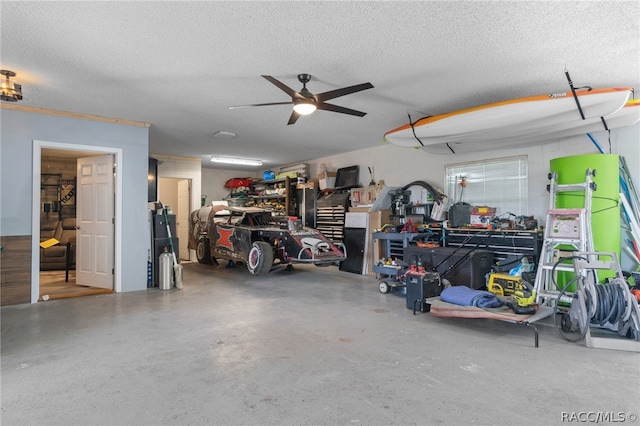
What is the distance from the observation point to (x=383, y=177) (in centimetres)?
778

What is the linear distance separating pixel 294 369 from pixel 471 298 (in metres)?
2.17

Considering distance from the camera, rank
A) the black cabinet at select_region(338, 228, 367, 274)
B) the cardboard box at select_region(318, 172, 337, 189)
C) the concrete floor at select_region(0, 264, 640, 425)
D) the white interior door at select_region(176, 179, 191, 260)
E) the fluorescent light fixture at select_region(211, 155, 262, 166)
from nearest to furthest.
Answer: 1. the concrete floor at select_region(0, 264, 640, 425)
2. the black cabinet at select_region(338, 228, 367, 274)
3. the cardboard box at select_region(318, 172, 337, 189)
4. the fluorescent light fixture at select_region(211, 155, 262, 166)
5. the white interior door at select_region(176, 179, 191, 260)

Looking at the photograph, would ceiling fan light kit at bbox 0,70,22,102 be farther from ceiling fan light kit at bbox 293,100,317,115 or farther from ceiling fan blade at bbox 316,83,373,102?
ceiling fan blade at bbox 316,83,373,102

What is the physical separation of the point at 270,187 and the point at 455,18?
8644mm

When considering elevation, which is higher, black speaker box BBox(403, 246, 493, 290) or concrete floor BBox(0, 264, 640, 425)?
black speaker box BBox(403, 246, 493, 290)

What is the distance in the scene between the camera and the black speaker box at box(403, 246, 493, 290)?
15.7 ft

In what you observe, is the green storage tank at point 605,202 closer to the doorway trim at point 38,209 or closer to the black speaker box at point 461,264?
the black speaker box at point 461,264

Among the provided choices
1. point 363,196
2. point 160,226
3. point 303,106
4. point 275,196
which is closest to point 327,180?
point 363,196

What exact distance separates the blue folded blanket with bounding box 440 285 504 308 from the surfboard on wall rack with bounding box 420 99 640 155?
2.32 m

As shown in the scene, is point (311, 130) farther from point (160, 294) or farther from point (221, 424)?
point (221, 424)

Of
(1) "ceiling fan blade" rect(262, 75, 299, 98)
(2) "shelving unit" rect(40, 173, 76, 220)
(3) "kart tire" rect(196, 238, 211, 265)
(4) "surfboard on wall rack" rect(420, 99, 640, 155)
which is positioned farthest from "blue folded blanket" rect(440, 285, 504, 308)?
(2) "shelving unit" rect(40, 173, 76, 220)

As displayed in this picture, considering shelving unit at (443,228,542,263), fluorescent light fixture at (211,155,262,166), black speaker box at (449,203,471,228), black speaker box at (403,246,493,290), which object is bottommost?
black speaker box at (403,246,493,290)

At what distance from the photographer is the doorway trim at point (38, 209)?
4.93 meters

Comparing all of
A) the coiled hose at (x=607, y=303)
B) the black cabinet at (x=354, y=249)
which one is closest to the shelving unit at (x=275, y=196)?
the black cabinet at (x=354, y=249)
